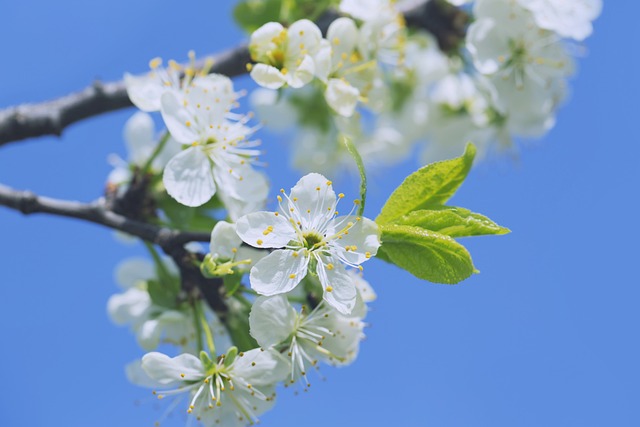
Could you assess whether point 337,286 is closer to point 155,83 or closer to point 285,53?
point 285,53

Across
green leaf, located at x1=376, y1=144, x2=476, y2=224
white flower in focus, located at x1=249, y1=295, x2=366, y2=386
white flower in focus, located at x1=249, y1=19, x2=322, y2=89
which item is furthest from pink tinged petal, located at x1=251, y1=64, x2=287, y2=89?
white flower in focus, located at x1=249, y1=295, x2=366, y2=386

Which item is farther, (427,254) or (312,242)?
(312,242)

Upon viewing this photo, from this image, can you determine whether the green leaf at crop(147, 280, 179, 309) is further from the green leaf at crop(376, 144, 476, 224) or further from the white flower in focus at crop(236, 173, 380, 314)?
the green leaf at crop(376, 144, 476, 224)

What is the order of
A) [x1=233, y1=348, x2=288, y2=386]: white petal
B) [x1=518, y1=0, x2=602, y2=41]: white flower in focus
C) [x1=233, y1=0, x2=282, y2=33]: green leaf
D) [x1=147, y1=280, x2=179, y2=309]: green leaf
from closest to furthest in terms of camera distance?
[x1=233, y1=348, x2=288, y2=386]: white petal → [x1=147, y1=280, x2=179, y2=309]: green leaf → [x1=518, y1=0, x2=602, y2=41]: white flower in focus → [x1=233, y1=0, x2=282, y2=33]: green leaf

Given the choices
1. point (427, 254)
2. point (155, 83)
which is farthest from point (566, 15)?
point (155, 83)

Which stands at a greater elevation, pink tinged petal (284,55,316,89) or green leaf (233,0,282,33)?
green leaf (233,0,282,33)

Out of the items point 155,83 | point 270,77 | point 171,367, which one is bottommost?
point 171,367

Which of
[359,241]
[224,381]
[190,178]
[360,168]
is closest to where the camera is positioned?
[360,168]
